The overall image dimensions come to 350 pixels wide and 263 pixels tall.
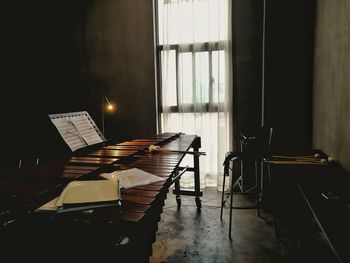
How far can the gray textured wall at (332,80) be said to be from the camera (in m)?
2.57

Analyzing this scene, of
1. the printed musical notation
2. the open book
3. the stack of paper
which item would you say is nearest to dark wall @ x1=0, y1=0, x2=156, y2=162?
the printed musical notation

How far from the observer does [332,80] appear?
301 centimetres

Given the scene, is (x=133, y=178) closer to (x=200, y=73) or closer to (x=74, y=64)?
(x=200, y=73)

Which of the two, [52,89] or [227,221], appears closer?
[227,221]

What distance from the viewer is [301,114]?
13.6 feet

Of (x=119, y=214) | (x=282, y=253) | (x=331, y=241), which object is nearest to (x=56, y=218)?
(x=119, y=214)

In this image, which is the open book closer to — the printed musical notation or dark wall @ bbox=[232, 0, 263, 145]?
the printed musical notation

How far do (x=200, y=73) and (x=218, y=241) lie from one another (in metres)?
3.00

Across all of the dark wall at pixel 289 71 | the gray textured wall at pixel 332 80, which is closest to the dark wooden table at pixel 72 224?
the gray textured wall at pixel 332 80

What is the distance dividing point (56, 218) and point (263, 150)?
9.60ft

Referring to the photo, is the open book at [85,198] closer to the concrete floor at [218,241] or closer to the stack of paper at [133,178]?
the stack of paper at [133,178]

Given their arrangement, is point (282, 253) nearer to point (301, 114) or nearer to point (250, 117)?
point (301, 114)

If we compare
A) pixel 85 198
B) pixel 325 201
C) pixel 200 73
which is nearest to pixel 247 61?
pixel 200 73

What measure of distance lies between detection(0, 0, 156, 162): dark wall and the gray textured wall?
2952 millimetres
